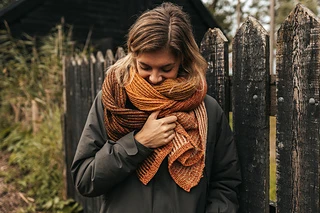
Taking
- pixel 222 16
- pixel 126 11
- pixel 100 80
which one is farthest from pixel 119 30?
Answer: pixel 222 16

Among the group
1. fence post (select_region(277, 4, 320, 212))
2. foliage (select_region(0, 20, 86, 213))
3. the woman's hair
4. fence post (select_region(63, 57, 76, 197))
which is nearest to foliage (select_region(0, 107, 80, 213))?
foliage (select_region(0, 20, 86, 213))

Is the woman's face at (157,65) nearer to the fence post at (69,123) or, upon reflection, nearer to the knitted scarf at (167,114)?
the knitted scarf at (167,114)

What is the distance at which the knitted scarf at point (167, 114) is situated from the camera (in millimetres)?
1604

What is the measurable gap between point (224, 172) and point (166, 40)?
2.32ft

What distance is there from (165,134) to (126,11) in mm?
9744

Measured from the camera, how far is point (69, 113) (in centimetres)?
413

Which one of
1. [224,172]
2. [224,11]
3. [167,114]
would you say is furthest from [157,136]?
[224,11]

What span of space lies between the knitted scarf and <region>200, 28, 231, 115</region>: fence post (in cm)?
31

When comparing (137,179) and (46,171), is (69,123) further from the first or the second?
(137,179)

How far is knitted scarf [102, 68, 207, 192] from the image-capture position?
1.60 m

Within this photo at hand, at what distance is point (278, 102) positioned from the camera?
159 cm

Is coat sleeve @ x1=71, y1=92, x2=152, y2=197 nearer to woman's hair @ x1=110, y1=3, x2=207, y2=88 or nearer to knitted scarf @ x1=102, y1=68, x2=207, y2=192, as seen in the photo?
knitted scarf @ x1=102, y1=68, x2=207, y2=192

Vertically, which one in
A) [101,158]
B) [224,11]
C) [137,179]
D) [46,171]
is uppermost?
[224,11]

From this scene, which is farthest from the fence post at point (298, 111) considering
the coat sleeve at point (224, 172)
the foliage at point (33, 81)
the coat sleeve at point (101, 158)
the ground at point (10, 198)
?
the foliage at point (33, 81)
